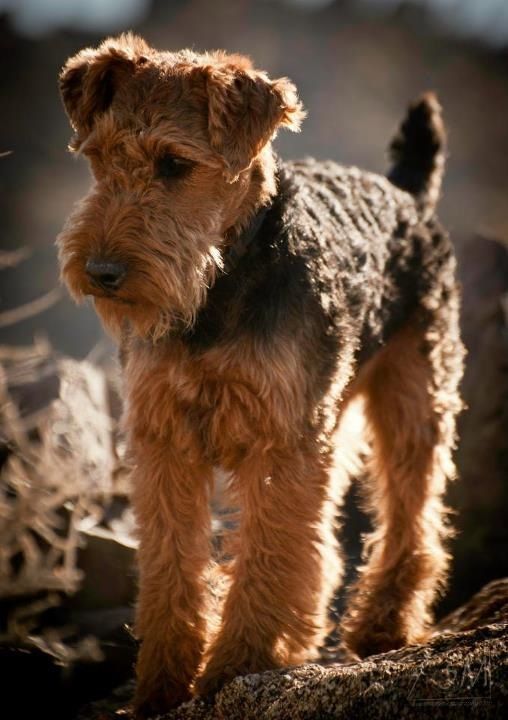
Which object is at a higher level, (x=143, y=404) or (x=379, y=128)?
(x=379, y=128)

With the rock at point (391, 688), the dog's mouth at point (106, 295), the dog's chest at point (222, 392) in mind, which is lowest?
the rock at point (391, 688)

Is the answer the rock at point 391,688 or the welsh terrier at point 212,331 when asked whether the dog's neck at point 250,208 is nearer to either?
the welsh terrier at point 212,331

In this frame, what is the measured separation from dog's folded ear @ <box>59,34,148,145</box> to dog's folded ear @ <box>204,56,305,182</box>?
0.36m

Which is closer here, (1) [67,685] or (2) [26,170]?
(1) [67,685]

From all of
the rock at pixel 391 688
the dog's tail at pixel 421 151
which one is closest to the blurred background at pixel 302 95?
the dog's tail at pixel 421 151

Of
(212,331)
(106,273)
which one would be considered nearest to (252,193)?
(212,331)

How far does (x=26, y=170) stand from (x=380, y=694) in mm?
9351

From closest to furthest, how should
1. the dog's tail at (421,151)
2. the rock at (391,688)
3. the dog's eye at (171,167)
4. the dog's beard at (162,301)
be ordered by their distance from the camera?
the rock at (391,688) < the dog's beard at (162,301) < the dog's eye at (171,167) < the dog's tail at (421,151)

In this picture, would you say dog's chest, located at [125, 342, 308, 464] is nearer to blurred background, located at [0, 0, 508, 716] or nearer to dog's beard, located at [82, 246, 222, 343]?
dog's beard, located at [82, 246, 222, 343]

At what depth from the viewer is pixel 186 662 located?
11.0ft

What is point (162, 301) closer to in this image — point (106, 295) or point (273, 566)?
point (106, 295)

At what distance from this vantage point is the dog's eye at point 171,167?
3.08m

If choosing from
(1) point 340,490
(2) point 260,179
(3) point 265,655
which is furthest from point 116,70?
(3) point 265,655

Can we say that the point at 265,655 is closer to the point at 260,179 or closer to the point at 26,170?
the point at 260,179
